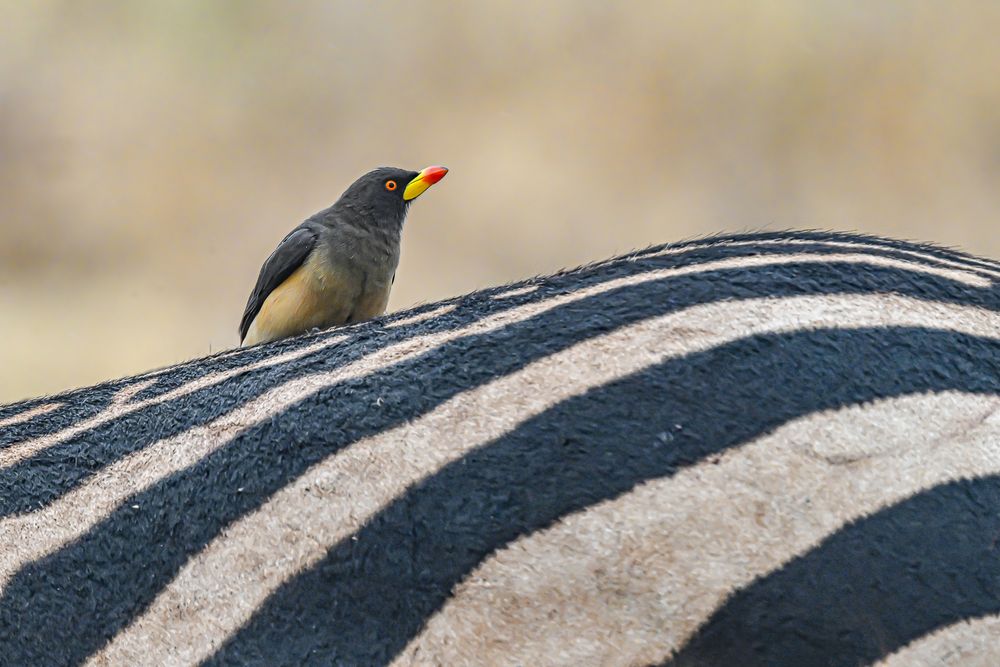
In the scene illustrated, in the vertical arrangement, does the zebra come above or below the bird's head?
below

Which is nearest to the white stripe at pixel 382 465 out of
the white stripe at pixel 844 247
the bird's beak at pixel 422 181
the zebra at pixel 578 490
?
the zebra at pixel 578 490

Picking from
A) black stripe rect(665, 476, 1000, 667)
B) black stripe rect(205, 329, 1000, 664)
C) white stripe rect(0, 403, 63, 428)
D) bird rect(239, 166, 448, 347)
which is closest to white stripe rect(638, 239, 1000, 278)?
black stripe rect(205, 329, 1000, 664)

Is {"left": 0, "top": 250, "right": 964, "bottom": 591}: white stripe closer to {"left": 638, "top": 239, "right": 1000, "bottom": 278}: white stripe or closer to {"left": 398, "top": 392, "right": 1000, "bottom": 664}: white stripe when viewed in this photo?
{"left": 638, "top": 239, "right": 1000, "bottom": 278}: white stripe

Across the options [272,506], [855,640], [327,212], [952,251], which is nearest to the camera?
[855,640]

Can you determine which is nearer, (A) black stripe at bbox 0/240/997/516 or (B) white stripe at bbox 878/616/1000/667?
(B) white stripe at bbox 878/616/1000/667

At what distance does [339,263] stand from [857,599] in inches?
56.1

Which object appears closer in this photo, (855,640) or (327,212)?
(855,640)

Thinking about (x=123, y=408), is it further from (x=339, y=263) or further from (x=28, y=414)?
(x=339, y=263)

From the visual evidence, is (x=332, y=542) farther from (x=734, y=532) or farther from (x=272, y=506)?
Answer: (x=734, y=532)

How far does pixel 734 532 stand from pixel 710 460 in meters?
0.05

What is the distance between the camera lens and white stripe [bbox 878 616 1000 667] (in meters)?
0.66

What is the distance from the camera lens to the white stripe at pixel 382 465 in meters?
0.75

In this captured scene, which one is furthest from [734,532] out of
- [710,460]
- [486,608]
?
[486,608]

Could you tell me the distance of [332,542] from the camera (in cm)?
74
